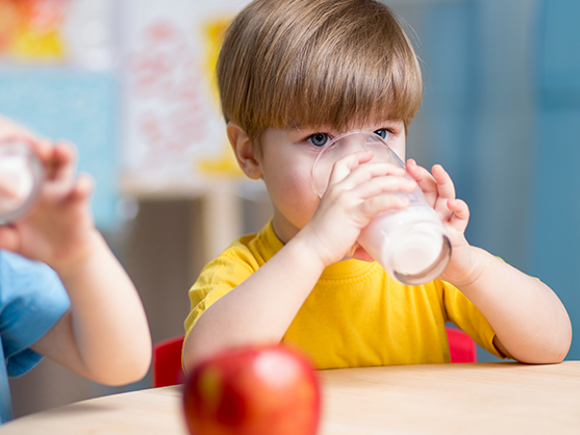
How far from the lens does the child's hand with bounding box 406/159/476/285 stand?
28.1 inches

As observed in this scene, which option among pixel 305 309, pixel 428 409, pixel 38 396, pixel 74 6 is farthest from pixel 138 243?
pixel 428 409

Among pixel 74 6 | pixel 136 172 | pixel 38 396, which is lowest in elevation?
pixel 38 396

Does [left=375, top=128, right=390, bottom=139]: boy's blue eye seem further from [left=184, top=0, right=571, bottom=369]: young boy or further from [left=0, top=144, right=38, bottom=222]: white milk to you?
[left=0, top=144, right=38, bottom=222]: white milk

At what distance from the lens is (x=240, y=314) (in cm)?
65

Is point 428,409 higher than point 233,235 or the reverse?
higher

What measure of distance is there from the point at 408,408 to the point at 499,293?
29cm

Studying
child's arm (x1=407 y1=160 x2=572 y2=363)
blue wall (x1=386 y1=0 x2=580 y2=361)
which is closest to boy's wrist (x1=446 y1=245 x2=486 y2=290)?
child's arm (x1=407 y1=160 x2=572 y2=363)

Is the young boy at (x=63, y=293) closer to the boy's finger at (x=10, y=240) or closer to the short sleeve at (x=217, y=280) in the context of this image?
the boy's finger at (x=10, y=240)

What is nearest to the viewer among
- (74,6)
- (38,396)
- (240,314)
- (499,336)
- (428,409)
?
(428,409)

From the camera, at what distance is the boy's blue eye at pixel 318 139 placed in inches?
32.8

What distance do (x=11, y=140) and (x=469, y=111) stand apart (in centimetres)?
154

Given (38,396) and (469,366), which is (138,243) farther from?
(469,366)

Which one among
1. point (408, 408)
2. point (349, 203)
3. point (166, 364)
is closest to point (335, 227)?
point (349, 203)

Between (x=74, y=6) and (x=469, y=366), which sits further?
(x=74, y=6)
